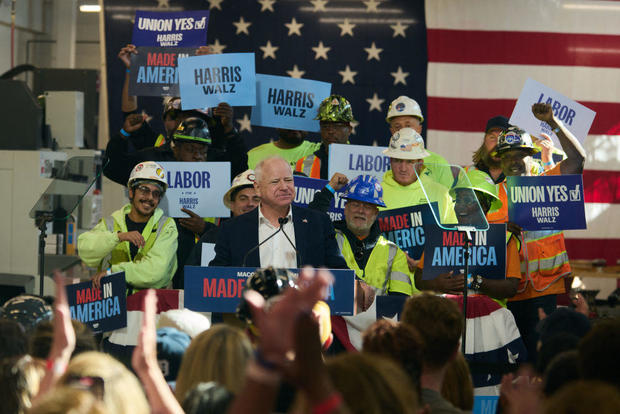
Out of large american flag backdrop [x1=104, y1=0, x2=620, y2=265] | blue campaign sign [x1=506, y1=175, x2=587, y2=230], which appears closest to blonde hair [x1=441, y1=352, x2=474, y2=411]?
blue campaign sign [x1=506, y1=175, x2=587, y2=230]

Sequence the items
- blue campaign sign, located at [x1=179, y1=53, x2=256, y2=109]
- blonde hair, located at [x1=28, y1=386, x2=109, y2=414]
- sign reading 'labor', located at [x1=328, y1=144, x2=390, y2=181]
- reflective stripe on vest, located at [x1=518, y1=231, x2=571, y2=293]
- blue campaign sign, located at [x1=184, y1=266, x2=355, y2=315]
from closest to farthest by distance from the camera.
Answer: blonde hair, located at [x1=28, y1=386, x2=109, y2=414]
blue campaign sign, located at [x1=184, y1=266, x2=355, y2=315]
reflective stripe on vest, located at [x1=518, y1=231, x2=571, y2=293]
sign reading 'labor', located at [x1=328, y1=144, x2=390, y2=181]
blue campaign sign, located at [x1=179, y1=53, x2=256, y2=109]

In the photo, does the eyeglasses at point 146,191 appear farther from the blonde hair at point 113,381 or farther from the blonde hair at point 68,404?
the blonde hair at point 68,404

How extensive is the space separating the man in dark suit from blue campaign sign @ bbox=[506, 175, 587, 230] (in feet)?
5.04

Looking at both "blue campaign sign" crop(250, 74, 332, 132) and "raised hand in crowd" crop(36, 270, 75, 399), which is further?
"blue campaign sign" crop(250, 74, 332, 132)

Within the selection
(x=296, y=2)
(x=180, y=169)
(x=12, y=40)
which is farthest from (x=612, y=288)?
Result: (x=12, y=40)

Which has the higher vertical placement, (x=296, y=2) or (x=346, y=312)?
(x=296, y=2)

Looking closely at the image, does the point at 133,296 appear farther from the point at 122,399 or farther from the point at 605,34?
the point at 605,34

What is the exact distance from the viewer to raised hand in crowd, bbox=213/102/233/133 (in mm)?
7133

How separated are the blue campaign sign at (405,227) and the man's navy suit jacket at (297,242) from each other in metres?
0.92

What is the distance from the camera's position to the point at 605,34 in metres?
9.97

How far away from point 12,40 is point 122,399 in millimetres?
12917

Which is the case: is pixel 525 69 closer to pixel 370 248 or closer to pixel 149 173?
pixel 370 248

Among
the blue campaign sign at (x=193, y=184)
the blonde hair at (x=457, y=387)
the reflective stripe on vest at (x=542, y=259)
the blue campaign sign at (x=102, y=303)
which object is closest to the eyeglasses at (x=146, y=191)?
the blue campaign sign at (x=193, y=184)

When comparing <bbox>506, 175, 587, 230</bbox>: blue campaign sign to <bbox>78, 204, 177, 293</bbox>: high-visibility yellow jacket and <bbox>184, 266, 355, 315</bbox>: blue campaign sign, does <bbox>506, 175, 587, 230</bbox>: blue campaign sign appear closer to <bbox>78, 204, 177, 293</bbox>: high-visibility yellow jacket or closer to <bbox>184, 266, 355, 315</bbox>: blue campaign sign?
<bbox>184, 266, 355, 315</bbox>: blue campaign sign
